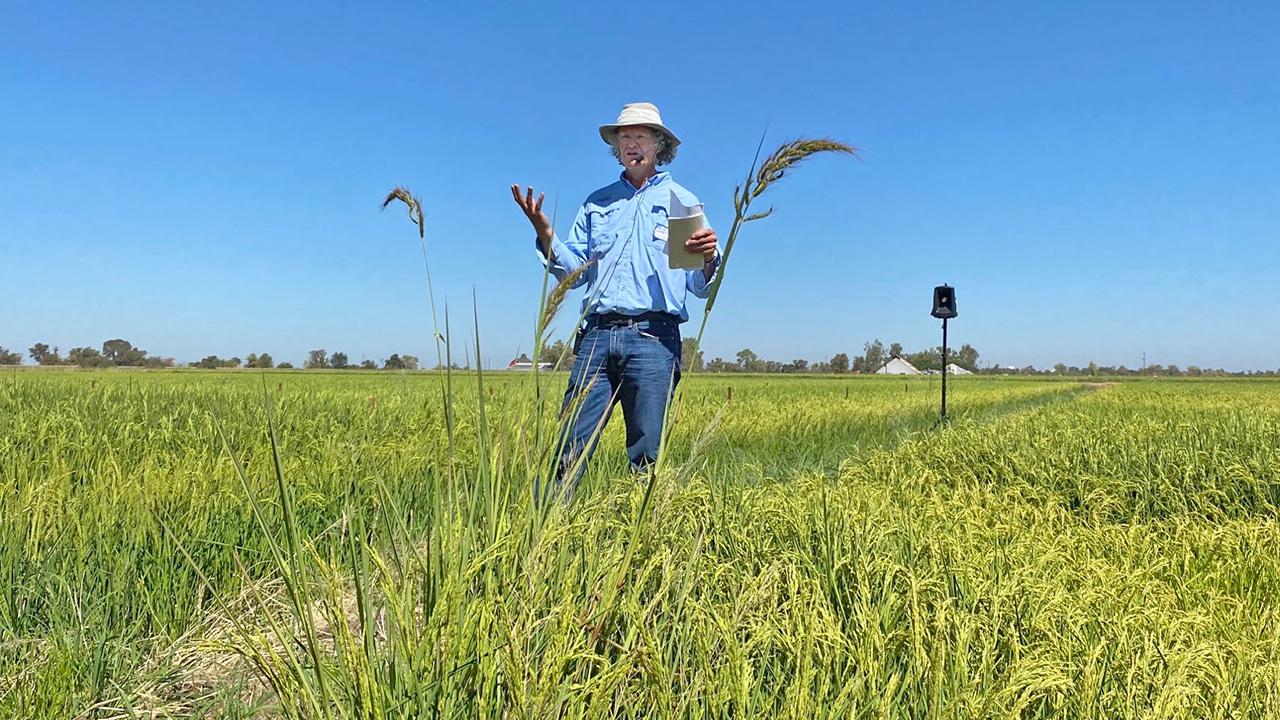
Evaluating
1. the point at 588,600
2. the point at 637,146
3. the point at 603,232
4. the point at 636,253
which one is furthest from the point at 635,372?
the point at 588,600

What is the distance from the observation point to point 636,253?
3346mm

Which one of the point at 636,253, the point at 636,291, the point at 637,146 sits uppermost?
the point at 637,146

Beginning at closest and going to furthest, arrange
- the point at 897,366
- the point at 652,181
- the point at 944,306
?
the point at 652,181, the point at 944,306, the point at 897,366

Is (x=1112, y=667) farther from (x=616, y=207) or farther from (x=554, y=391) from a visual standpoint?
(x=616, y=207)

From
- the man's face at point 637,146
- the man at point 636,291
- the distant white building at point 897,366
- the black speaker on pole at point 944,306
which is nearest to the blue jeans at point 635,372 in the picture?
the man at point 636,291

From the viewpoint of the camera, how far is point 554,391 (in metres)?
1.93

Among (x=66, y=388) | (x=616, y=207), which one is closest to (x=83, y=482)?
(x=616, y=207)

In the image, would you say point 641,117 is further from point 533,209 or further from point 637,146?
point 533,209

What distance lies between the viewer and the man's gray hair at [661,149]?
3.53 meters

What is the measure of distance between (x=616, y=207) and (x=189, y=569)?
2398 millimetres

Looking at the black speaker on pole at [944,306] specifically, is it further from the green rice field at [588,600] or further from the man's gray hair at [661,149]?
the man's gray hair at [661,149]

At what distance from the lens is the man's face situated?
11.3 feet

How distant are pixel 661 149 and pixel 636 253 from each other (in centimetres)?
70

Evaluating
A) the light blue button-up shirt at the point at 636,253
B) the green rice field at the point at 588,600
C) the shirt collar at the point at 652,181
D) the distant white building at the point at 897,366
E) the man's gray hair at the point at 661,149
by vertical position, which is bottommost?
the green rice field at the point at 588,600
